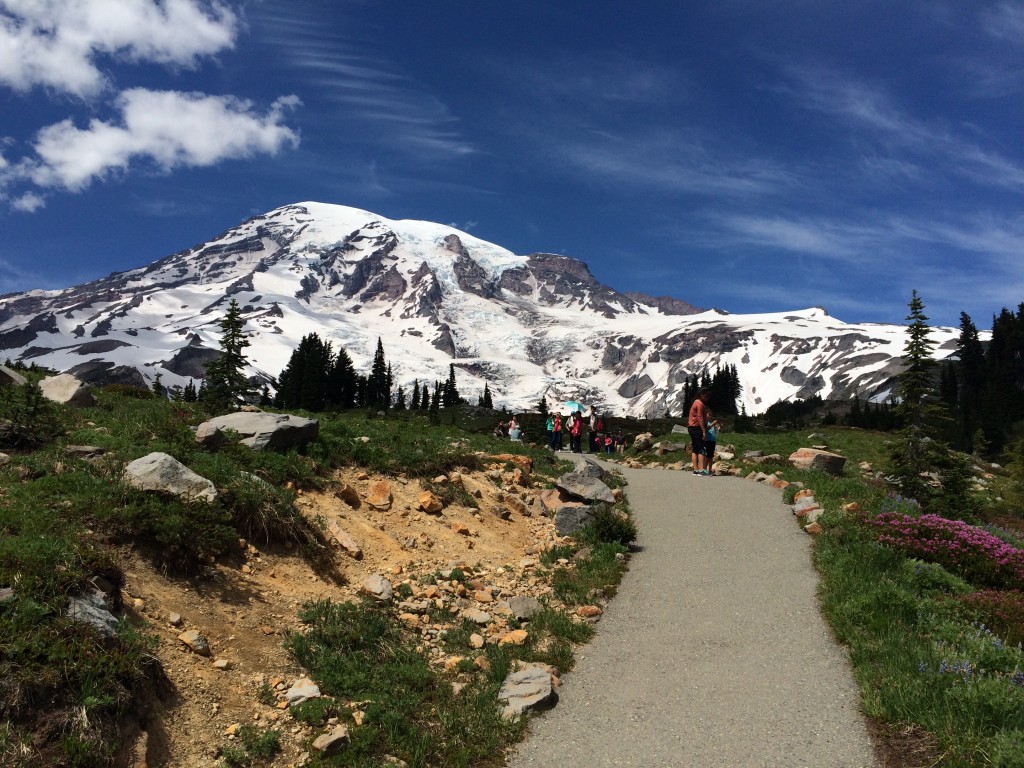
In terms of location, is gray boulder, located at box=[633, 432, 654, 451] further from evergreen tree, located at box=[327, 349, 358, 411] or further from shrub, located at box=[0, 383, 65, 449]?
evergreen tree, located at box=[327, 349, 358, 411]

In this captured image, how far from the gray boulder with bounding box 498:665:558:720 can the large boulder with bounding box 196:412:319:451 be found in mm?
→ 6894

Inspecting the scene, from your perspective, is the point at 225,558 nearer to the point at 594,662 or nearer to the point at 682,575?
the point at 594,662

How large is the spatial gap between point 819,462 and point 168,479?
21478 mm

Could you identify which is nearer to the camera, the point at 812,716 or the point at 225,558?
the point at 812,716

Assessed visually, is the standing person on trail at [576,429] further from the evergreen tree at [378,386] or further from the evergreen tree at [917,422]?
the evergreen tree at [378,386]

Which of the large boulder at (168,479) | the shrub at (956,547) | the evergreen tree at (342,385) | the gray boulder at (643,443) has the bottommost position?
the shrub at (956,547)

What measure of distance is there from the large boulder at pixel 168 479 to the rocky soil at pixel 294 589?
1.01 metres

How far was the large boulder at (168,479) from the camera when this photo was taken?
8.81 m

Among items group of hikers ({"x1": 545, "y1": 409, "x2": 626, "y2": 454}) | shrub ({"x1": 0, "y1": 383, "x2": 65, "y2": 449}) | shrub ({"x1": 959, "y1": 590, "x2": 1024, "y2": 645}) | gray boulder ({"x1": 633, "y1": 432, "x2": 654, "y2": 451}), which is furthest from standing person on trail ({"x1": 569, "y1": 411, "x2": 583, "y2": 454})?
shrub ({"x1": 0, "y1": 383, "x2": 65, "y2": 449})

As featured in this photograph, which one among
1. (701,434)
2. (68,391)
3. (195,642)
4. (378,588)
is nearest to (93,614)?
(195,642)

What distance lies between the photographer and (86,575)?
21.9ft

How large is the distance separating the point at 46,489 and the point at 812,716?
9.90 meters

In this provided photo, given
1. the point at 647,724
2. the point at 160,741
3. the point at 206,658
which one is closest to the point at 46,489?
the point at 206,658

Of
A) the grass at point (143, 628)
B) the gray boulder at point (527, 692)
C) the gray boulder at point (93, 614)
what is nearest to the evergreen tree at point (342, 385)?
the grass at point (143, 628)
